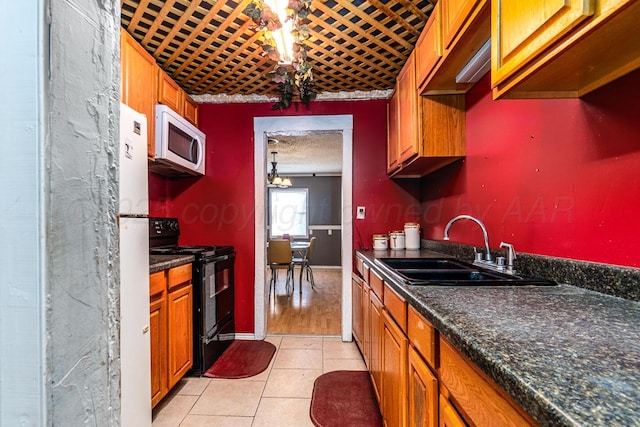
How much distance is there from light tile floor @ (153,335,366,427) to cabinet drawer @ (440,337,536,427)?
1.25 m

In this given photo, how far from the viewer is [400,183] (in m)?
2.92

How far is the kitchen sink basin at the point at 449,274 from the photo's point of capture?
1126 mm

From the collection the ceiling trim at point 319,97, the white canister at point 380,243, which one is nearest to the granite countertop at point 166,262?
the white canister at point 380,243

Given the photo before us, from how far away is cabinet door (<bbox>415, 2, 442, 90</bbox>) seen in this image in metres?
1.49

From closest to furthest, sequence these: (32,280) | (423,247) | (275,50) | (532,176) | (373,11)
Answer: (32,280), (532,176), (373,11), (275,50), (423,247)

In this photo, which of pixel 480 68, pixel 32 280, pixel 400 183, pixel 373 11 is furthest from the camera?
pixel 400 183

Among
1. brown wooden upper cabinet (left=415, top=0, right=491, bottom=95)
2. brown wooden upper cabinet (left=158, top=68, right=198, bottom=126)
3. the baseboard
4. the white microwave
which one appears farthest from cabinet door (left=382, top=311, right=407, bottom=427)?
brown wooden upper cabinet (left=158, top=68, right=198, bottom=126)

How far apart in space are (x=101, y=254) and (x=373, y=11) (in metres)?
2.06

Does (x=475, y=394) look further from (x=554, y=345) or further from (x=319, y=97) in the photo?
(x=319, y=97)

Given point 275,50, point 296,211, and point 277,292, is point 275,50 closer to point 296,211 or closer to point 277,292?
point 277,292

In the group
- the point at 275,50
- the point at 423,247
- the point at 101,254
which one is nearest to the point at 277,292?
the point at 423,247

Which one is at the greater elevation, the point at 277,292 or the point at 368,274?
the point at 368,274

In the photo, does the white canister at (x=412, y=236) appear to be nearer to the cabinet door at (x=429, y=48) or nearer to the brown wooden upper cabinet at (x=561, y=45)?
the cabinet door at (x=429, y=48)

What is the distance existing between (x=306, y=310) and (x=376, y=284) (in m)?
2.28
